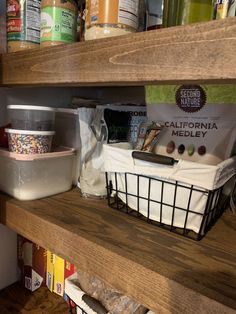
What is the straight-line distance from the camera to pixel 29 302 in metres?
0.86

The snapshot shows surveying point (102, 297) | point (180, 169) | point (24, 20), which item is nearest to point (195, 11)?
point (180, 169)

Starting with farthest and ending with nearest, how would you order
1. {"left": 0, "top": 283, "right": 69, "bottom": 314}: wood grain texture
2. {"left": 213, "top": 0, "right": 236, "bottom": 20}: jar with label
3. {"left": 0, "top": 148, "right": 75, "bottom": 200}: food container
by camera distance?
{"left": 0, "top": 283, "right": 69, "bottom": 314}: wood grain texture
{"left": 0, "top": 148, "right": 75, "bottom": 200}: food container
{"left": 213, "top": 0, "right": 236, "bottom": 20}: jar with label

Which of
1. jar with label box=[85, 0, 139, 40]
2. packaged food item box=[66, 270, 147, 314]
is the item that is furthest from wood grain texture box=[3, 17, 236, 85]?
packaged food item box=[66, 270, 147, 314]

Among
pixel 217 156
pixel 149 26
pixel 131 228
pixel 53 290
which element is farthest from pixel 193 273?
pixel 53 290

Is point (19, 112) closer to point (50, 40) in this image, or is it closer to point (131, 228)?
point (50, 40)

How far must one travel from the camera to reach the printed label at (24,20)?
65cm

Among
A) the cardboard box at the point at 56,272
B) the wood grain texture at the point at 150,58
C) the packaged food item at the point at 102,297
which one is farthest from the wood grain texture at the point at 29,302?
the wood grain texture at the point at 150,58

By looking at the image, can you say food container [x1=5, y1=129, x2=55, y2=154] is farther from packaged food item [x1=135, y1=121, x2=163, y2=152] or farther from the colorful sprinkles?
packaged food item [x1=135, y1=121, x2=163, y2=152]

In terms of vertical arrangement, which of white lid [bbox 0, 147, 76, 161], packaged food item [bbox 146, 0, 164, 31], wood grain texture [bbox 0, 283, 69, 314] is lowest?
wood grain texture [bbox 0, 283, 69, 314]

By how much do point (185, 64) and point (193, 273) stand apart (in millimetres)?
311

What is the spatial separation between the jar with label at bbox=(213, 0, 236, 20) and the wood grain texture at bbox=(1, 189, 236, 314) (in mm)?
407

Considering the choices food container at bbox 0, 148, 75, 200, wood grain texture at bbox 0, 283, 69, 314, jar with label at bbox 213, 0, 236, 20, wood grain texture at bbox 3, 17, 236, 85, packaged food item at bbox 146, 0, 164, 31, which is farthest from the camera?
wood grain texture at bbox 0, 283, 69, 314

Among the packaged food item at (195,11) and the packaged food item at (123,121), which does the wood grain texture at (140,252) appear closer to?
the packaged food item at (123,121)

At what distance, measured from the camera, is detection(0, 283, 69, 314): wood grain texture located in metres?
0.83
